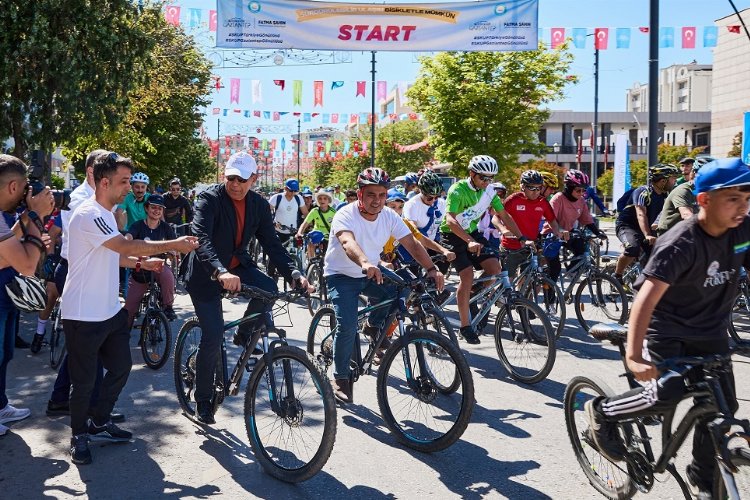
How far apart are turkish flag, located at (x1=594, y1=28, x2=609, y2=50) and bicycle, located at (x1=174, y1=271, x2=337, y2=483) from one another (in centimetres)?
1619

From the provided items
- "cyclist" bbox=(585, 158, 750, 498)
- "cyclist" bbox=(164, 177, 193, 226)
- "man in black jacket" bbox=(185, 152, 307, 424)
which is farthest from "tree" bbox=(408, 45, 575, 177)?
"cyclist" bbox=(585, 158, 750, 498)

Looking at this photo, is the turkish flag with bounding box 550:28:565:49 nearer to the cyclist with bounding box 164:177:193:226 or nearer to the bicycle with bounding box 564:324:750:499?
the cyclist with bounding box 164:177:193:226

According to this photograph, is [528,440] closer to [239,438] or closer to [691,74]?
[239,438]

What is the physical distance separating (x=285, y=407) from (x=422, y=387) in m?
1.04

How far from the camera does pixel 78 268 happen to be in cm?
464

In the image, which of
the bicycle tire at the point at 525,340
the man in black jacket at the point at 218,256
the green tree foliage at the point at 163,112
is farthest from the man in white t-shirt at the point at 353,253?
the green tree foliage at the point at 163,112

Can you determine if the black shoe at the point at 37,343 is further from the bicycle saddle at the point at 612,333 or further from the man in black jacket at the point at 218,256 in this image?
the bicycle saddle at the point at 612,333

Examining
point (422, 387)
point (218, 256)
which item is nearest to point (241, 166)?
point (218, 256)

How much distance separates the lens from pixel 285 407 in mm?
4434

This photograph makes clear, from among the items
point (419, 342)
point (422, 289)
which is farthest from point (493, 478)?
point (422, 289)

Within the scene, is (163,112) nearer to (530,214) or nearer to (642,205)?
(530,214)

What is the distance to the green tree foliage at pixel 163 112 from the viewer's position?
16697 mm

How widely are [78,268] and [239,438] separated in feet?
5.20

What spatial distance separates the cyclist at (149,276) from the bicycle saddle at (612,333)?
5.01 meters
